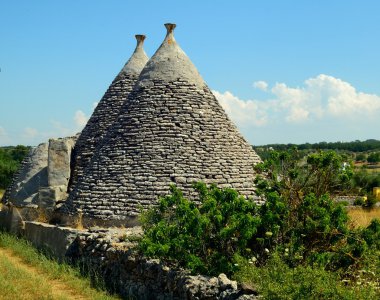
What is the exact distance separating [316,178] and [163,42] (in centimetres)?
589

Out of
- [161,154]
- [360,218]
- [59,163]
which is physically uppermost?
[161,154]

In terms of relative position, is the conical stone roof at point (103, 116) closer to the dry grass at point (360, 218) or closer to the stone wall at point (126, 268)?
the stone wall at point (126, 268)

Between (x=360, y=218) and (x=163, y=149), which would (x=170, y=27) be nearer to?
(x=163, y=149)

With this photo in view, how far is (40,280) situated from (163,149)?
11.5 feet

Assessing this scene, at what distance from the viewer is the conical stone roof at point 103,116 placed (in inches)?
528

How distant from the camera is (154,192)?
1070cm

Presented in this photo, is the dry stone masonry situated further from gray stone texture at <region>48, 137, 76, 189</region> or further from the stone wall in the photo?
the stone wall

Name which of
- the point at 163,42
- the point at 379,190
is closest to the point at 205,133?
the point at 163,42

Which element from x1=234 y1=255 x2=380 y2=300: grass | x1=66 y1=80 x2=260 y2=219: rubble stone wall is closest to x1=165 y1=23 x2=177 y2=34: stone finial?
x1=66 y1=80 x2=260 y2=219: rubble stone wall

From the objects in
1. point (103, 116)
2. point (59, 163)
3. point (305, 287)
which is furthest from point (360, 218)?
point (305, 287)

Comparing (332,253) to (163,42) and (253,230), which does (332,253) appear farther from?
(163,42)

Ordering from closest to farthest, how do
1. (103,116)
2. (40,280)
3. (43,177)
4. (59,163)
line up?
(40,280)
(59,163)
(103,116)
(43,177)

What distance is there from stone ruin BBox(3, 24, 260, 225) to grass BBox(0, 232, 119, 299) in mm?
1157

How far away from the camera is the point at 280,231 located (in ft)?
25.5
